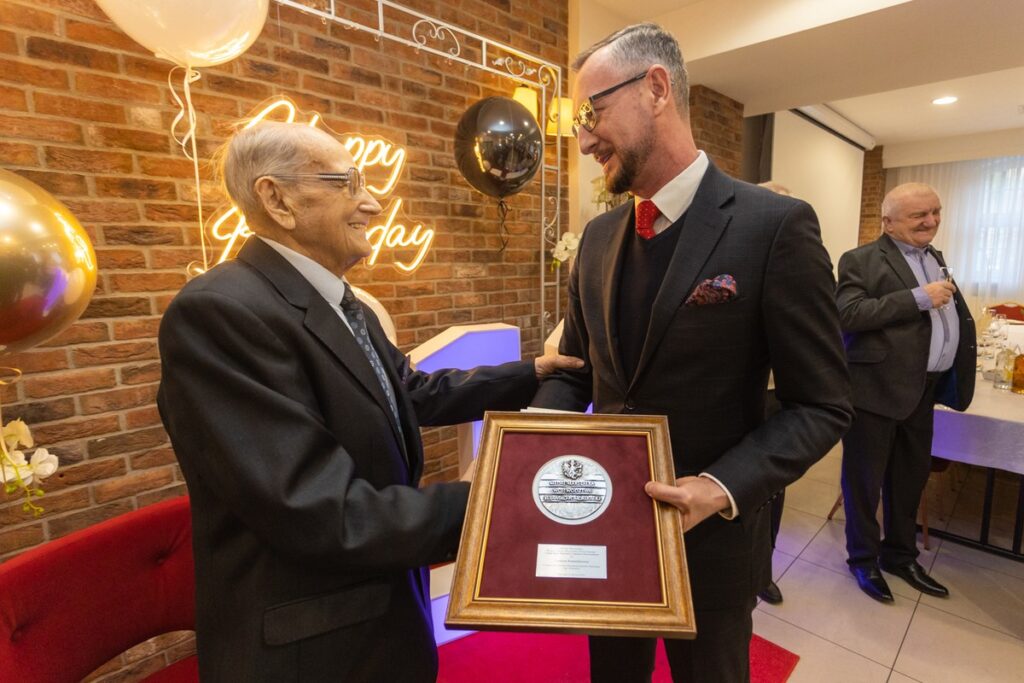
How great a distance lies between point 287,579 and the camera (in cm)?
96

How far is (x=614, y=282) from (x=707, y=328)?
0.85 ft

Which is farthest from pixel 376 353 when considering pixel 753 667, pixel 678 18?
pixel 678 18

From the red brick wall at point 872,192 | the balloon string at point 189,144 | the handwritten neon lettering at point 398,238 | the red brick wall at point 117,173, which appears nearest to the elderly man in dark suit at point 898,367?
the handwritten neon lettering at point 398,238

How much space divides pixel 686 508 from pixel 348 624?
2.21 feet

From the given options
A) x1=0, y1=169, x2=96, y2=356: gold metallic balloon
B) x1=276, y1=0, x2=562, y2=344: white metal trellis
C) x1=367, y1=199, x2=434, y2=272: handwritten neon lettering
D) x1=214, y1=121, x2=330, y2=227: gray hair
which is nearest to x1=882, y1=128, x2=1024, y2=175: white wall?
x1=276, y1=0, x2=562, y2=344: white metal trellis

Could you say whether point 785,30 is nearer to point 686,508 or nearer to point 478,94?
point 478,94

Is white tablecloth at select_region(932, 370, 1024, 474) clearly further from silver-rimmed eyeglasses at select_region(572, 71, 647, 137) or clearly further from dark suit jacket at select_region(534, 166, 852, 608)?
silver-rimmed eyeglasses at select_region(572, 71, 647, 137)

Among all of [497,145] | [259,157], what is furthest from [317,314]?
[497,145]

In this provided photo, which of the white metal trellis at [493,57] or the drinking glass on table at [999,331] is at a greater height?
the white metal trellis at [493,57]

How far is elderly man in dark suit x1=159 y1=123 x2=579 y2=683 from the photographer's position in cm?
87

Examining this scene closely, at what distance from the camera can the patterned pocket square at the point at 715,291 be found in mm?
1078

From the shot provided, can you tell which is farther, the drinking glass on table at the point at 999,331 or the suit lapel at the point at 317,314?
the drinking glass on table at the point at 999,331

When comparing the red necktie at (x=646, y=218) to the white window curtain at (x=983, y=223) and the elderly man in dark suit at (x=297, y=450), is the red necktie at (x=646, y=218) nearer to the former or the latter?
the elderly man in dark suit at (x=297, y=450)

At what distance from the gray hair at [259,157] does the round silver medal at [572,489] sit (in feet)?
2.67
